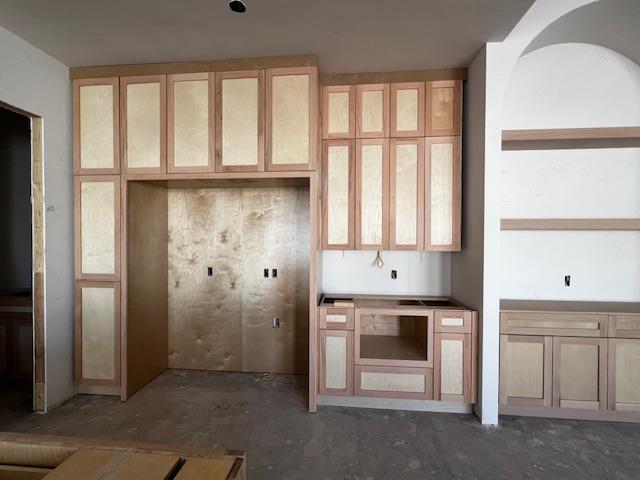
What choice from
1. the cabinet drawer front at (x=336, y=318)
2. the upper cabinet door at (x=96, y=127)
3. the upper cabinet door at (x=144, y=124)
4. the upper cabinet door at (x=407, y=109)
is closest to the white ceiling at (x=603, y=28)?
the upper cabinet door at (x=407, y=109)

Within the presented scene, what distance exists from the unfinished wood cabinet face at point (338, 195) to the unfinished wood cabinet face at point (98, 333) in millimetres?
1848

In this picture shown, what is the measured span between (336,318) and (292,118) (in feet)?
5.23

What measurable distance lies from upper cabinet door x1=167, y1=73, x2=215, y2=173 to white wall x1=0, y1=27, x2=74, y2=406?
2.91 ft

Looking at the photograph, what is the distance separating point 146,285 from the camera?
2908 mm

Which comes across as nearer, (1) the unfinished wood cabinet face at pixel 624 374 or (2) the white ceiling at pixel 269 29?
(2) the white ceiling at pixel 269 29

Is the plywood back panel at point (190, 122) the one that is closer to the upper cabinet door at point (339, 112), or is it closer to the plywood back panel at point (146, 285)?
the plywood back panel at point (146, 285)

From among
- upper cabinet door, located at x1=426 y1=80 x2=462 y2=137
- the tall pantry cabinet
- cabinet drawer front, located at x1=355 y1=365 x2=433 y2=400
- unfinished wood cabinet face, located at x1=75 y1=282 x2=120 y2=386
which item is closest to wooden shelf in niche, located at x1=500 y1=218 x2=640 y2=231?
the tall pantry cabinet

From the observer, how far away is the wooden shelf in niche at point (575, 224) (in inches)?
97.0

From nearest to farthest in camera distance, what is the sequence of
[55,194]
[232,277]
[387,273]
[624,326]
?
[624,326], [55,194], [387,273], [232,277]

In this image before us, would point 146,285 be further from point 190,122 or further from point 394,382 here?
point 394,382

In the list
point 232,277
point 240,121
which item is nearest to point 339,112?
point 240,121

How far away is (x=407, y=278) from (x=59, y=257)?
9.77ft

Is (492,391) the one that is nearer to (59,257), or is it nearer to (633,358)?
(633,358)

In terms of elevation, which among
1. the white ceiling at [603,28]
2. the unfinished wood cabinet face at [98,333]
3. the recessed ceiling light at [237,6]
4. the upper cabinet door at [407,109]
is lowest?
the unfinished wood cabinet face at [98,333]
